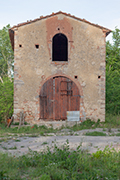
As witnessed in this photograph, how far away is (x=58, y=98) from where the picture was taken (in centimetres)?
1046

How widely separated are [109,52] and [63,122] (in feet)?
52.8

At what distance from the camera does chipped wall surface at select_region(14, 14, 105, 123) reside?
10.3m

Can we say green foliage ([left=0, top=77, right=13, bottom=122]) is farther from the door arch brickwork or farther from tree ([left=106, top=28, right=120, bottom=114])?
tree ([left=106, top=28, right=120, bottom=114])

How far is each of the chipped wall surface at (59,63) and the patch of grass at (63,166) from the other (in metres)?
5.82

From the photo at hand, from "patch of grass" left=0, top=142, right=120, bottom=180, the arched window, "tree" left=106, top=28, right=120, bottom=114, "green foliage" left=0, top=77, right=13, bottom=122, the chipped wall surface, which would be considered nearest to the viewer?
"patch of grass" left=0, top=142, right=120, bottom=180

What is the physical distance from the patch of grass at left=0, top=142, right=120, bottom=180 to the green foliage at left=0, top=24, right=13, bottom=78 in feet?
75.0

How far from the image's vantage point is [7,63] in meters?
26.0

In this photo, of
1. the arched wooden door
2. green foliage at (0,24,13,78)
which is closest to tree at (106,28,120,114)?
the arched wooden door

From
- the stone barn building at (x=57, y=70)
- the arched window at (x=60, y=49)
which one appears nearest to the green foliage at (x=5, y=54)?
the arched window at (x=60, y=49)

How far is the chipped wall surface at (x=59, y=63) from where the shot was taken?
10.3 metres

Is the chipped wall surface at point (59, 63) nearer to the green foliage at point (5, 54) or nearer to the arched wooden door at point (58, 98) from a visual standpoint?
the arched wooden door at point (58, 98)

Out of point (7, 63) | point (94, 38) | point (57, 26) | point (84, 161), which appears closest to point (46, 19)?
point (57, 26)

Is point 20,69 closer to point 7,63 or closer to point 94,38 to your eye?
point 94,38

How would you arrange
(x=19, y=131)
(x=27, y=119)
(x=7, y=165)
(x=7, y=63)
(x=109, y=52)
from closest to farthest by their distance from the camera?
(x=7, y=165), (x=19, y=131), (x=27, y=119), (x=109, y=52), (x=7, y=63)
